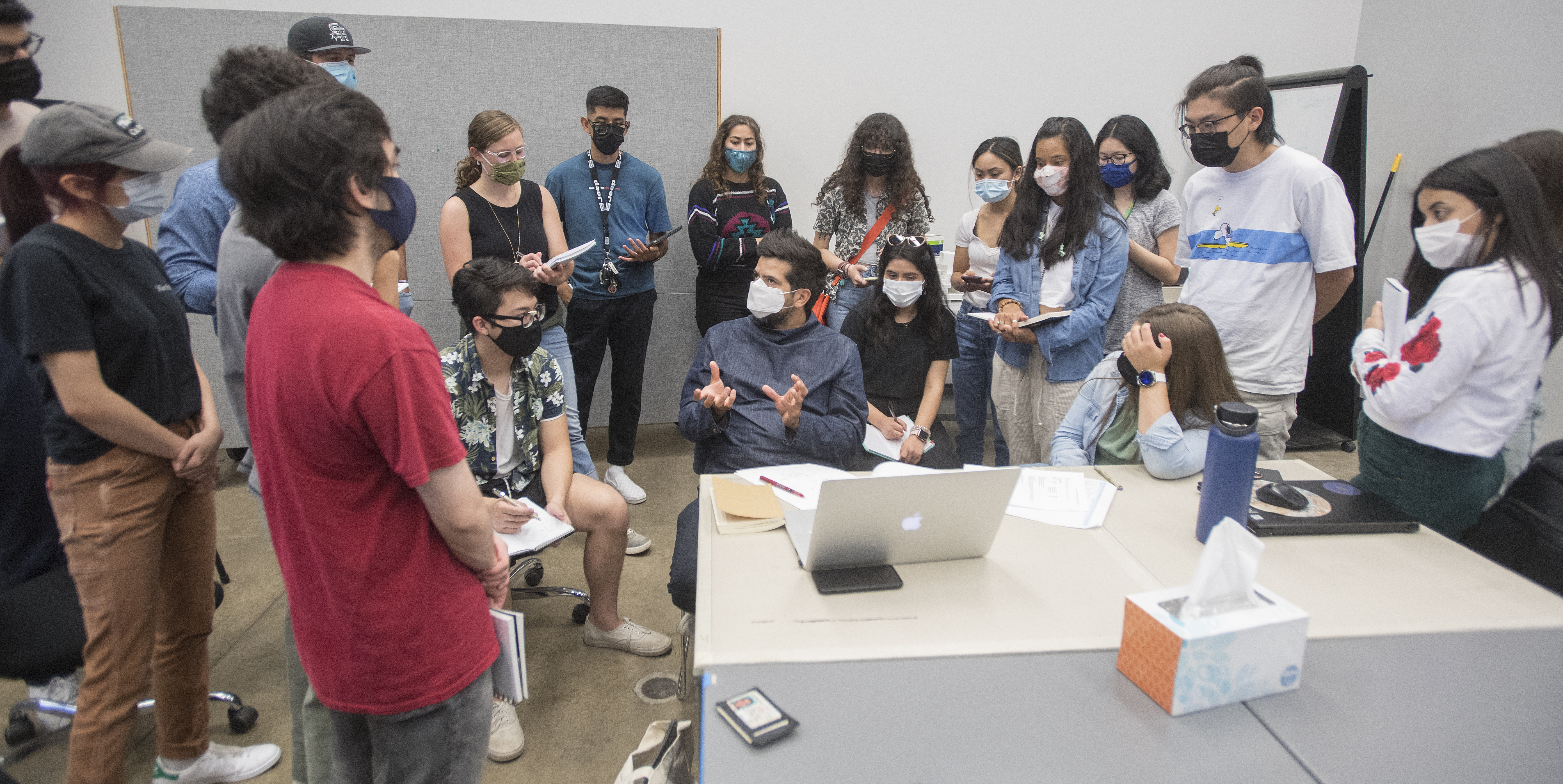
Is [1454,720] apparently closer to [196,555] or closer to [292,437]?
[292,437]

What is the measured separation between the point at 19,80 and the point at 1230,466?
2.73 m

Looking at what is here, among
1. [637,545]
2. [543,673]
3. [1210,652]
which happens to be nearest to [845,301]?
[637,545]

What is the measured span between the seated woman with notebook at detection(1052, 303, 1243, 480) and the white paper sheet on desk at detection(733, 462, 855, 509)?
68 cm

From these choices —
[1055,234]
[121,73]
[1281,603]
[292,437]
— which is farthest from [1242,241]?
[121,73]

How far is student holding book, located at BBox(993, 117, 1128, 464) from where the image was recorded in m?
2.45

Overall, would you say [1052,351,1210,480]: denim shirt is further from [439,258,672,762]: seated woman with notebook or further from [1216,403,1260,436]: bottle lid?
[439,258,672,762]: seated woman with notebook

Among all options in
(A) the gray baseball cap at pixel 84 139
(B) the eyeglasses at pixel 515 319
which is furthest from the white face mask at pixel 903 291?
(A) the gray baseball cap at pixel 84 139

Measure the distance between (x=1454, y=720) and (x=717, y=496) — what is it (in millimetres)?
1198

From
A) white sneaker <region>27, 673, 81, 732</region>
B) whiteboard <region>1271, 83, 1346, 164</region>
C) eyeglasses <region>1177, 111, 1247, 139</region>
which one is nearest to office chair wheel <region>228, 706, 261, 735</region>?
white sneaker <region>27, 673, 81, 732</region>

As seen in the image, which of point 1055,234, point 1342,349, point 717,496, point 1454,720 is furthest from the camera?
point 1342,349

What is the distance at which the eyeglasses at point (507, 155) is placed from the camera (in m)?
2.55

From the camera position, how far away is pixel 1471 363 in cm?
144

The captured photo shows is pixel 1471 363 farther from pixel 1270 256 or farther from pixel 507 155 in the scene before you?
pixel 507 155

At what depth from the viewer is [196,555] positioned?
166cm
